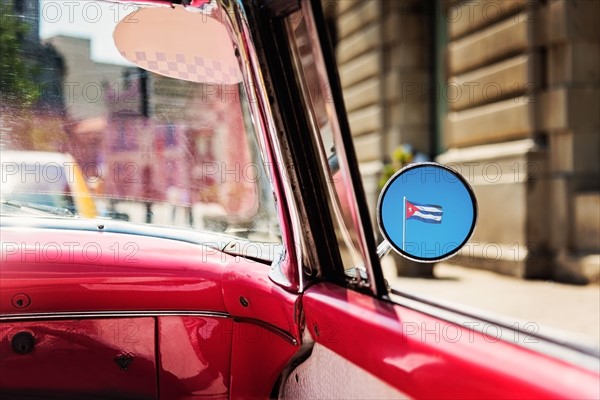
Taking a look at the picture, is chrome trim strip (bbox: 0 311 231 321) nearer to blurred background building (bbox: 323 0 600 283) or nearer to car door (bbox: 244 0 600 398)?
car door (bbox: 244 0 600 398)

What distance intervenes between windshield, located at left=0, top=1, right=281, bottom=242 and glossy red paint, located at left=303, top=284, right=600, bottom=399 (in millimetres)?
423

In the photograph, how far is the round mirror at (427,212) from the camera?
1334 mm

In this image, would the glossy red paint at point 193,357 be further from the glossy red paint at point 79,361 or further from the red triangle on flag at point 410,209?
the red triangle on flag at point 410,209

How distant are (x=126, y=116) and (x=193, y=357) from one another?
641 mm

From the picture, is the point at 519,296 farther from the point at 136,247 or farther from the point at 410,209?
the point at 410,209

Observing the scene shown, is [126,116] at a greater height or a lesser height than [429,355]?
greater

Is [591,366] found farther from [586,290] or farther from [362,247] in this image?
[586,290]

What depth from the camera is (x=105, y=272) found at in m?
1.76

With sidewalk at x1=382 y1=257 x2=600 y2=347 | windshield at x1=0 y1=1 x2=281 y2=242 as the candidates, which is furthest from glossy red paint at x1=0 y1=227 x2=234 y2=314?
sidewalk at x1=382 y1=257 x2=600 y2=347

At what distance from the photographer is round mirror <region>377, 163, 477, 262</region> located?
1.33 m

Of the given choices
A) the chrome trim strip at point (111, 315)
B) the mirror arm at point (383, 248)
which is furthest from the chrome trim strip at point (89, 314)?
the mirror arm at point (383, 248)

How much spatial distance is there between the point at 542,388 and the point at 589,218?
738 centimetres

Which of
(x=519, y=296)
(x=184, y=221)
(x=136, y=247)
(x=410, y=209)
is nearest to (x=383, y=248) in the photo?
(x=410, y=209)

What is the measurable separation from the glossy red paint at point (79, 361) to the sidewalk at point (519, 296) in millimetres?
4297
